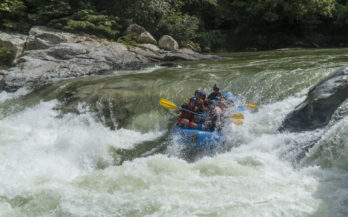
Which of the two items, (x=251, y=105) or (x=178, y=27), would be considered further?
(x=178, y=27)

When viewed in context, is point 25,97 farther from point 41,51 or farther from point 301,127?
point 301,127

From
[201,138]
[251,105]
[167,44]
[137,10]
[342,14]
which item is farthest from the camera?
[342,14]

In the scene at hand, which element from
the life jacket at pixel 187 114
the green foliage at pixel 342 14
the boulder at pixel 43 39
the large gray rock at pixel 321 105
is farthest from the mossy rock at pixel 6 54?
the green foliage at pixel 342 14

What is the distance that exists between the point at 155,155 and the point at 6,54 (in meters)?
8.35

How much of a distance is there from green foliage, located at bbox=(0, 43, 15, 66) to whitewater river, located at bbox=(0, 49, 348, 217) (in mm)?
3319

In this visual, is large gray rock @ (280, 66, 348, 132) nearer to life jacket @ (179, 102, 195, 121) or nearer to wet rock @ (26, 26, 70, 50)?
life jacket @ (179, 102, 195, 121)

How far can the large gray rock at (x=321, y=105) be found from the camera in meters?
5.25

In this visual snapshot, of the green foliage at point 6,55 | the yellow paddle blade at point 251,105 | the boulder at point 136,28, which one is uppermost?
the boulder at point 136,28

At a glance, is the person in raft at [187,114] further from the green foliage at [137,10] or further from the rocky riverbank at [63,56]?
the green foliage at [137,10]

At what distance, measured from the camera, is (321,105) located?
17.7ft

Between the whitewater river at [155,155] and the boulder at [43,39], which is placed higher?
the boulder at [43,39]

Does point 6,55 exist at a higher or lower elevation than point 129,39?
lower

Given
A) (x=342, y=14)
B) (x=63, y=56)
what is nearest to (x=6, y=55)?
(x=63, y=56)

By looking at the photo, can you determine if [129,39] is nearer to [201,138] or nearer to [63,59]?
[63,59]
